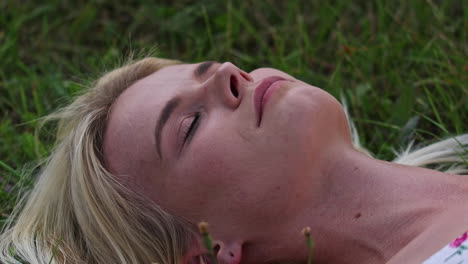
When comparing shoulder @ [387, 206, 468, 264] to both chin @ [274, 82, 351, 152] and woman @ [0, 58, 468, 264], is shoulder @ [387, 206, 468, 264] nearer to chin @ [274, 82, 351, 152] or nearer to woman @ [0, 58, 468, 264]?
woman @ [0, 58, 468, 264]

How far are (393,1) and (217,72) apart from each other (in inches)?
80.0

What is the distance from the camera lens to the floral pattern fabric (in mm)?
2135

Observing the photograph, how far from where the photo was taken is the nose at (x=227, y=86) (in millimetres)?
2422

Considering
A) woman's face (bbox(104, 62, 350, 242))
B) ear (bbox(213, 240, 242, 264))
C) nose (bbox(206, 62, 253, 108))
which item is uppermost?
nose (bbox(206, 62, 253, 108))

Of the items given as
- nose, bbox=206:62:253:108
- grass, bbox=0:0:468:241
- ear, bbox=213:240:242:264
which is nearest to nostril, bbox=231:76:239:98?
nose, bbox=206:62:253:108

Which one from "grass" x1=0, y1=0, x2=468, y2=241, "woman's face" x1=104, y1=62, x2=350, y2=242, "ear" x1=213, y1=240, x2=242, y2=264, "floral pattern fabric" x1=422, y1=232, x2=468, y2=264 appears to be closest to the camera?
"floral pattern fabric" x1=422, y1=232, x2=468, y2=264

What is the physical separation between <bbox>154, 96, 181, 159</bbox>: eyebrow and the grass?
0.91 metres

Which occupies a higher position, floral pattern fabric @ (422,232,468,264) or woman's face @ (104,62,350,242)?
woman's face @ (104,62,350,242)

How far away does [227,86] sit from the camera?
243 cm

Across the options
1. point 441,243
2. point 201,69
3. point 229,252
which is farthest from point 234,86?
point 441,243

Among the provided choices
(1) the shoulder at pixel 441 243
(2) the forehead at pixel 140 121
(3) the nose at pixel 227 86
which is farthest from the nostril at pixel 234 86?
(1) the shoulder at pixel 441 243

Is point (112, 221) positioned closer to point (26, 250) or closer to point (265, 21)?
point (26, 250)

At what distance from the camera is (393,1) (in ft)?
13.6

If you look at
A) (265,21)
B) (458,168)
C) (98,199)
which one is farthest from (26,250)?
(265,21)
